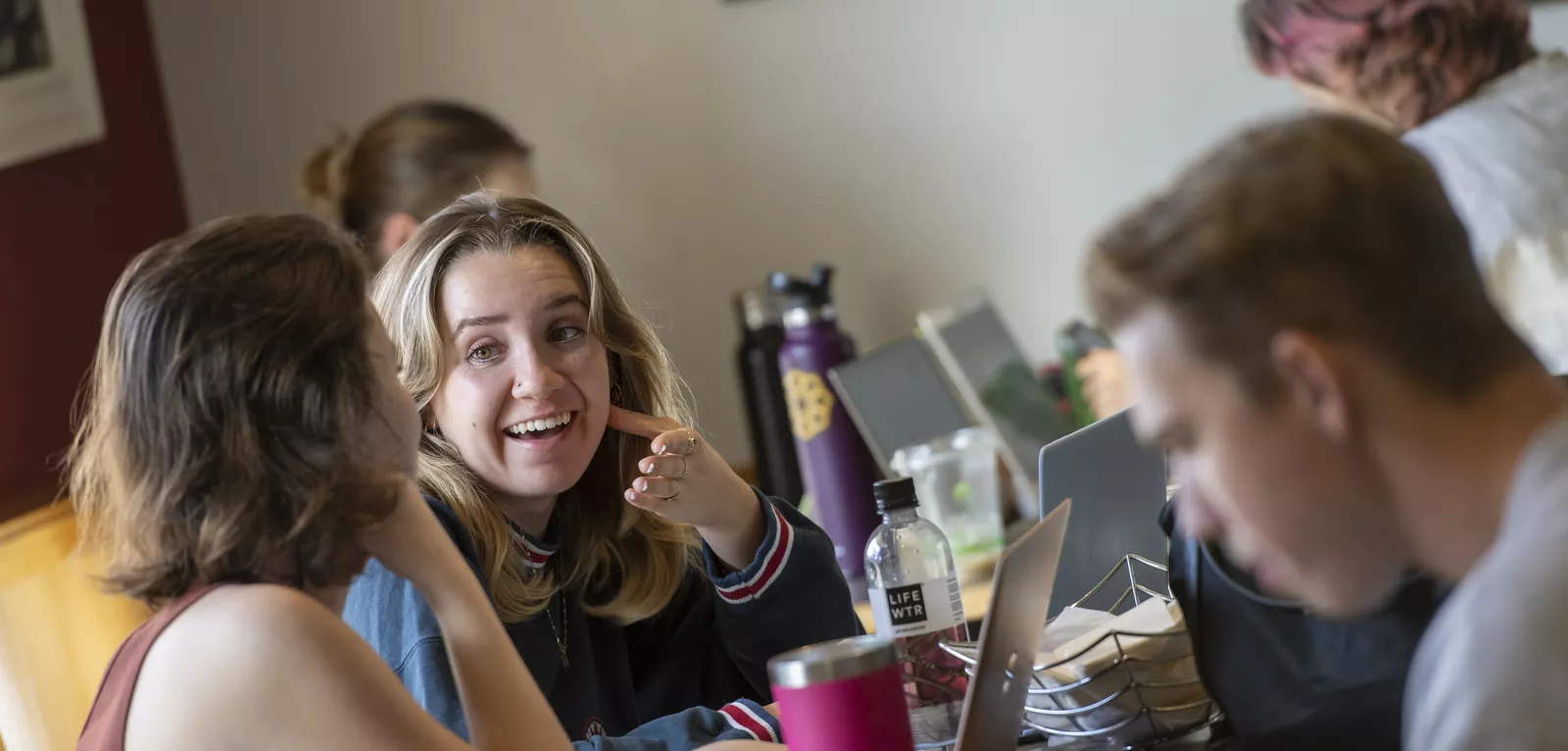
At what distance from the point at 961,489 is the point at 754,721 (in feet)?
2.92

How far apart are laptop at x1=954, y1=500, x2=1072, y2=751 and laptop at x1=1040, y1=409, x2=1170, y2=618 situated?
0.69ft

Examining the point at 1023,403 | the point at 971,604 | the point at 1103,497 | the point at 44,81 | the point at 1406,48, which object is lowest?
the point at 971,604

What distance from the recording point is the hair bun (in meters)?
2.45

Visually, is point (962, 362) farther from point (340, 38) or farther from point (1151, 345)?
point (1151, 345)

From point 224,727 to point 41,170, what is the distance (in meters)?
1.65

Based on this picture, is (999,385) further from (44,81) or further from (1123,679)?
(44,81)

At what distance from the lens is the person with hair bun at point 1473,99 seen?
1525mm

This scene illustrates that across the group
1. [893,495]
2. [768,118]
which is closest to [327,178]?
[768,118]

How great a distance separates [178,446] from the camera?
37.6 inches

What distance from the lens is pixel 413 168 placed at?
2393 millimetres

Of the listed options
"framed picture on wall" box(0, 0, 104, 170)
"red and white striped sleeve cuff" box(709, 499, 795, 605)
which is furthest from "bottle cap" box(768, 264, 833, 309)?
"framed picture on wall" box(0, 0, 104, 170)

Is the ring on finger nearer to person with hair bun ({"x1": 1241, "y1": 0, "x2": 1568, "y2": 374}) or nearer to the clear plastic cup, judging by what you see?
the clear plastic cup

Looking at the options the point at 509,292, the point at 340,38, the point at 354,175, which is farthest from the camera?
the point at 340,38

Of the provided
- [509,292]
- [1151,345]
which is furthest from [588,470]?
[1151,345]
